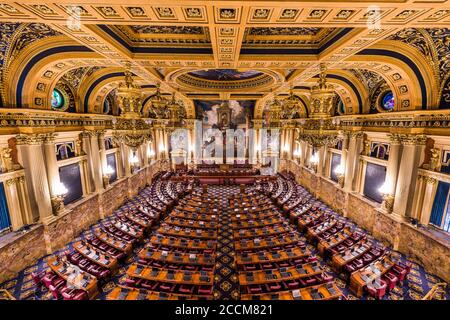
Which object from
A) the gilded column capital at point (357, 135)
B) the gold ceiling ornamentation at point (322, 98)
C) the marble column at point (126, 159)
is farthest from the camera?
the marble column at point (126, 159)

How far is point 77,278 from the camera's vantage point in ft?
22.6

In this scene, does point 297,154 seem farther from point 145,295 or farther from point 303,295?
point 145,295

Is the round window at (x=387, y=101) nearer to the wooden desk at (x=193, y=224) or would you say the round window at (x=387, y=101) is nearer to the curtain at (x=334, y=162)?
the curtain at (x=334, y=162)

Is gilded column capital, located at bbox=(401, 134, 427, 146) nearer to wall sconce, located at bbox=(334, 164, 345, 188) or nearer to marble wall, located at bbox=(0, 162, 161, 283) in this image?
wall sconce, located at bbox=(334, 164, 345, 188)

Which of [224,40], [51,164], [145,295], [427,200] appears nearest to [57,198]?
[51,164]

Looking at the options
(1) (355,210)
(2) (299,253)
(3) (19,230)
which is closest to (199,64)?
(2) (299,253)

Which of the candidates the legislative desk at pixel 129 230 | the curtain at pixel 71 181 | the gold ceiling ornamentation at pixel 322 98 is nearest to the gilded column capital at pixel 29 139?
the curtain at pixel 71 181

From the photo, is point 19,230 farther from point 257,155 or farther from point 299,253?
point 257,155

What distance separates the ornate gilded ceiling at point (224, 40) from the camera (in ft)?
13.7

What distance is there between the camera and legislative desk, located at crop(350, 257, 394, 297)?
23.3ft

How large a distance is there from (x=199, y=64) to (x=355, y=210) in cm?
1301

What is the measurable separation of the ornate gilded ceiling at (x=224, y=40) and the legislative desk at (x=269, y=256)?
792 cm

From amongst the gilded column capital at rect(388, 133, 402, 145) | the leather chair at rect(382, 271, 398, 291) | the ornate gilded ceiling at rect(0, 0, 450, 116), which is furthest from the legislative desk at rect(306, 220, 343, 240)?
the ornate gilded ceiling at rect(0, 0, 450, 116)

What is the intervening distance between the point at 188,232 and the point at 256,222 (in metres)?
3.86
